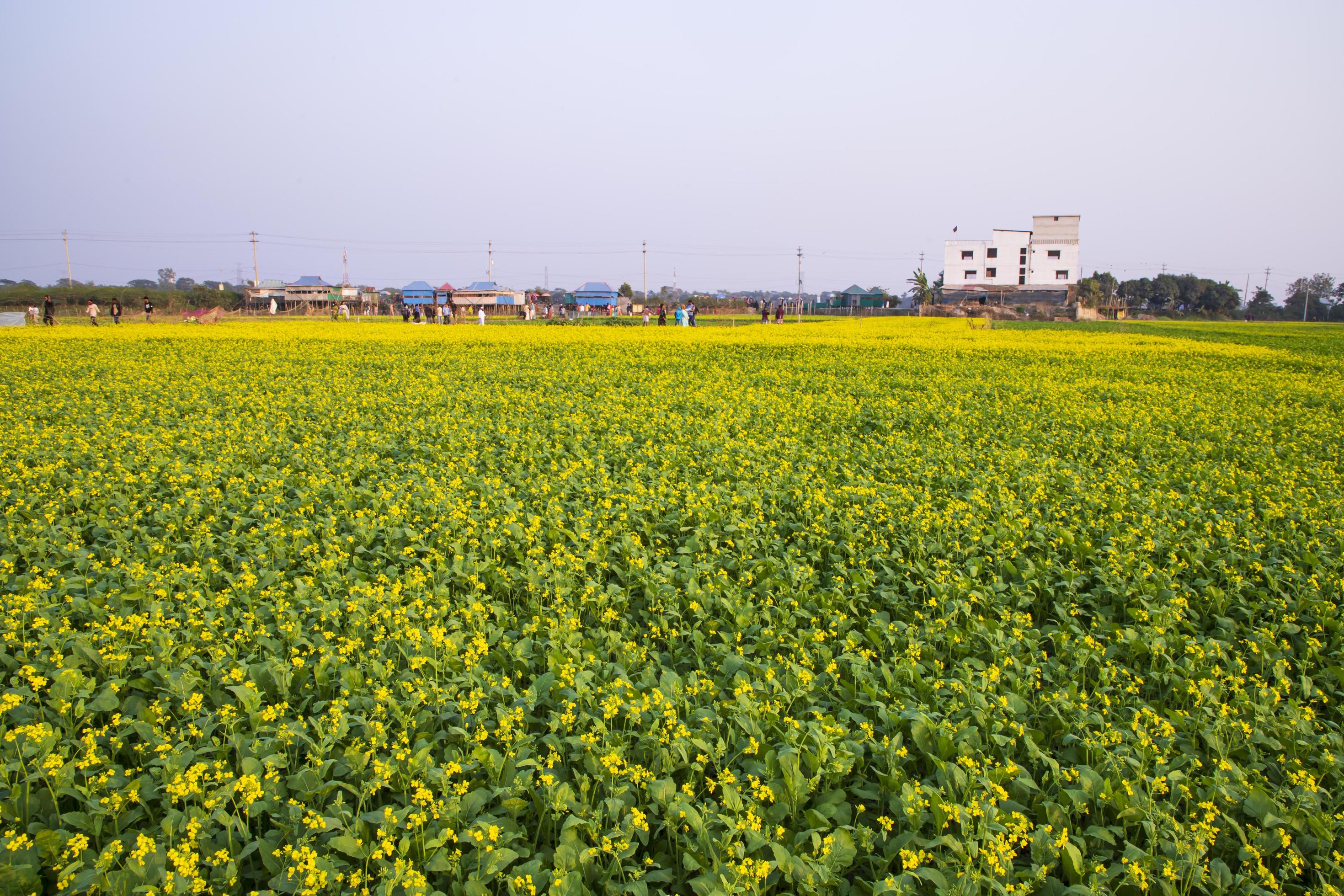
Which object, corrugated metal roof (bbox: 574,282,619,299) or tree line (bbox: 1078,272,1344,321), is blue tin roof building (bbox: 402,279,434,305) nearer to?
corrugated metal roof (bbox: 574,282,619,299)

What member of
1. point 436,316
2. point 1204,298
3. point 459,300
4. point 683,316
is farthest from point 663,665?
point 1204,298

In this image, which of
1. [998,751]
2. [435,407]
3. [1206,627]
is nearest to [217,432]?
[435,407]

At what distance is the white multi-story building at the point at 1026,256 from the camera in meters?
79.1

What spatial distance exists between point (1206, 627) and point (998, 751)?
2.41 metres

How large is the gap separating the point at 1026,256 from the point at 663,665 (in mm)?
87371

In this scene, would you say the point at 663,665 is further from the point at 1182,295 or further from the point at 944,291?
the point at 1182,295

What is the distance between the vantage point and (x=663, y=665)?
4.26 meters

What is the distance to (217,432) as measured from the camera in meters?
9.11

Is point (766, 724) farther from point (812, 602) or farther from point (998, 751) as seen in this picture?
point (812, 602)

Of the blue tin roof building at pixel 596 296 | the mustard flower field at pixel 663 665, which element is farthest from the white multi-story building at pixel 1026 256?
the mustard flower field at pixel 663 665

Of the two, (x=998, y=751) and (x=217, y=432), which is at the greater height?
(x=217, y=432)

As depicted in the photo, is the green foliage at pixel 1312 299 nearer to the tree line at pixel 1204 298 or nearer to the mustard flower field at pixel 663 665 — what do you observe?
the tree line at pixel 1204 298

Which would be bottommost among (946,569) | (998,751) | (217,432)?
(998,751)

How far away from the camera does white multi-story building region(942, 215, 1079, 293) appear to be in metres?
79.1
